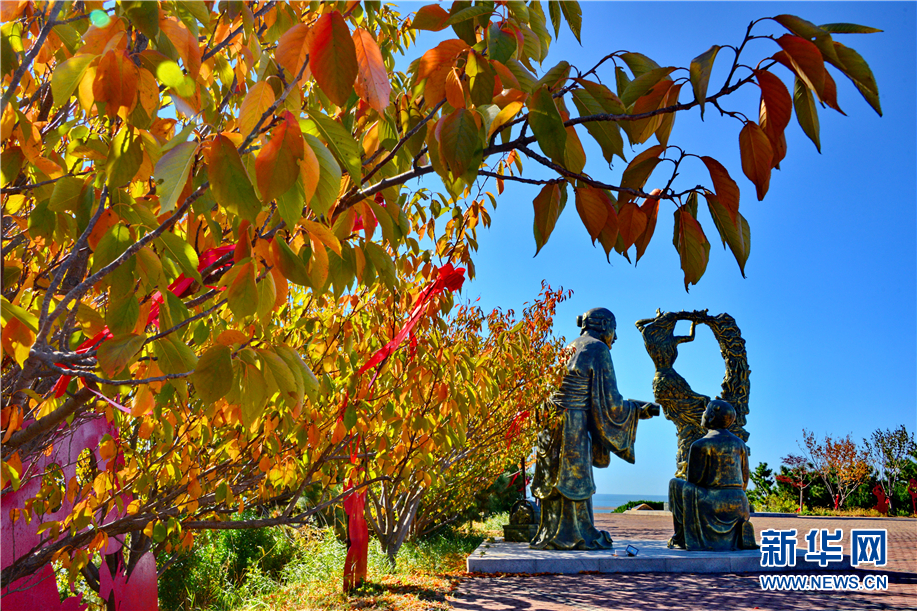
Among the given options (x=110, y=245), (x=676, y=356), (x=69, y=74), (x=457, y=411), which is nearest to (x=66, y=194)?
(x=110, y=245)

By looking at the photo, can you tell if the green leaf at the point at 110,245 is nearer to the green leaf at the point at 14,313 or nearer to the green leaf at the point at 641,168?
the green leaf at the point at 14,313

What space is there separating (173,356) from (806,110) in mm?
1256

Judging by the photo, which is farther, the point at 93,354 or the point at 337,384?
the point at 337,384

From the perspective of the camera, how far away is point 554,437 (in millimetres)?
9172

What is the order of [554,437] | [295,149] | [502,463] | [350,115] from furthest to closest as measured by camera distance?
[502,463] < [554,437] < [350,115] < [295,149]

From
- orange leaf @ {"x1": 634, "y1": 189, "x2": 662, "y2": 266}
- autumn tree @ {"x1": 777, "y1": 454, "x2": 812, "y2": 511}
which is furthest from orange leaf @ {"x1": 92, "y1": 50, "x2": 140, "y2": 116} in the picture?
autumn tree @ {"x1": 777, "y1": 454, "x2": 812, "y2": 511}

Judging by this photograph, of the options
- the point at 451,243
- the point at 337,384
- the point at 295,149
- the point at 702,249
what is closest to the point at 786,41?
the point at 702,249

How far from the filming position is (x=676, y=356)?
476 inches

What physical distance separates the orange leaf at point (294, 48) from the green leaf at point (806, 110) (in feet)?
2.72

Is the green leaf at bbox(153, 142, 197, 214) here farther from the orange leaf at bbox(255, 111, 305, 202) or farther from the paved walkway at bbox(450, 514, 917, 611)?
the paved walkway at bbox(450, 514, 917, 611)

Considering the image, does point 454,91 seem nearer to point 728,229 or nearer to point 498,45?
point 498,45

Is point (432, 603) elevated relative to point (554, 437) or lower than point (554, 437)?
lower

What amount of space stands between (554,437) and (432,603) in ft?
13.0

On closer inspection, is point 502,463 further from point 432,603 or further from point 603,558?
point 432,603
